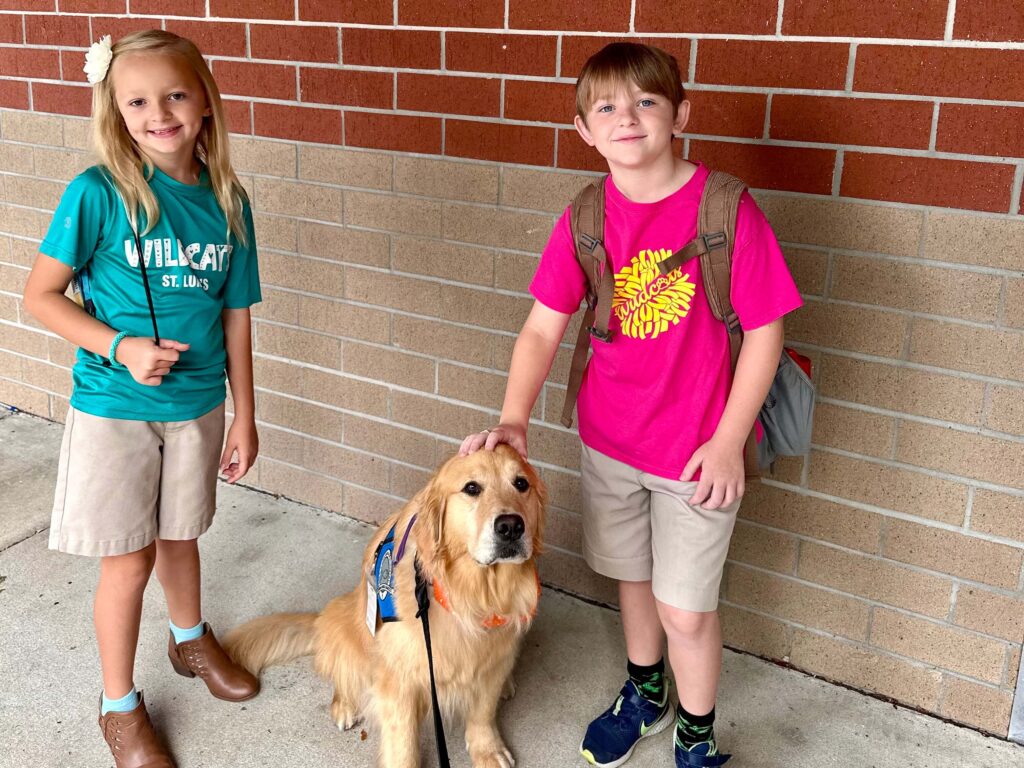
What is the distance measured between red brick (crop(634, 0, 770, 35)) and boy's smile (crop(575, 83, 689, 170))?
676 millimetres

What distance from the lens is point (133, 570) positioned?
9.00 feet

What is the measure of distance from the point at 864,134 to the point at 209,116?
6.11 feet

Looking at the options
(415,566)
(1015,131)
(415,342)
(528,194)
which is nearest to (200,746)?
(415,566)

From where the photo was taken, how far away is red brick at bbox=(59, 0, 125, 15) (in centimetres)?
421

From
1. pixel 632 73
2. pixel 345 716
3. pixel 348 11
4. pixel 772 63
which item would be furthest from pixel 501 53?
pixel 345 716

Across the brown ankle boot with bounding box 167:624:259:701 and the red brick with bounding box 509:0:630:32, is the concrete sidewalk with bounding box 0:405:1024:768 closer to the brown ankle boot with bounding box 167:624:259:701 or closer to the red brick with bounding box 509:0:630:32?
the brown ankle boot with bounding box 167:624:259:701

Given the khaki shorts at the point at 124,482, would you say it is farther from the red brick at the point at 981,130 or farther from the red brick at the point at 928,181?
the red brick at the point at 981,130

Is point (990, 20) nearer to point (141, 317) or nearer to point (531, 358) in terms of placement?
point (531, 358)

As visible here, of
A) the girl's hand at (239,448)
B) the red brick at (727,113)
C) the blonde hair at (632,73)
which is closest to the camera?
the blonde hair at (632,73)

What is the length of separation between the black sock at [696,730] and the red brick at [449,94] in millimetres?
2095

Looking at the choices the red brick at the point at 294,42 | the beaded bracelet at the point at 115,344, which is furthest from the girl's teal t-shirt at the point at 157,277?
the red brick at the point at 294,42

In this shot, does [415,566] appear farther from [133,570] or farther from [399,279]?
[399,279]

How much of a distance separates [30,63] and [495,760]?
12.8 ft

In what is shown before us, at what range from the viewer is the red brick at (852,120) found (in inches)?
106
